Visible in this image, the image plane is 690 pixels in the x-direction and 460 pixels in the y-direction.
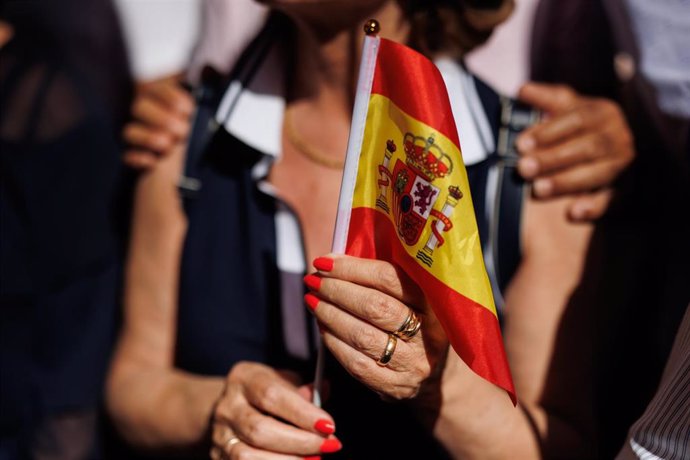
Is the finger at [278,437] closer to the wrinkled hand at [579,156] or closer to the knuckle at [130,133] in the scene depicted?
the wrinkled hand at [579,156]

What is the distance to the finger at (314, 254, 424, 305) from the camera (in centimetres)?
129

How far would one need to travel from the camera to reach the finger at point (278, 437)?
4.77 ft

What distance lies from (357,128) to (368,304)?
259 millimetres

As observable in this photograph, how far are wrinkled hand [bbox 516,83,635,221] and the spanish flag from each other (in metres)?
0.47

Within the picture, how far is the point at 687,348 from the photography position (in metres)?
1.22

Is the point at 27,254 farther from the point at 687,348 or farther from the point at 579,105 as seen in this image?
the point at 687,348

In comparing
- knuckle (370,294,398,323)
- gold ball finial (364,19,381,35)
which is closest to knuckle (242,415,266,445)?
knuckle (370,294,398,323)

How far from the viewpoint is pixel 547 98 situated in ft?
5.71

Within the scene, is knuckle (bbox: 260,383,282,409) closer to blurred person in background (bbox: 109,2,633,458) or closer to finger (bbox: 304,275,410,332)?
blurred person in background (bbox: 109,2,633,458)

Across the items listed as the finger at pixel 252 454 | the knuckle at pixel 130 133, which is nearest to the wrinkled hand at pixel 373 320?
the finger at pixel 252 454

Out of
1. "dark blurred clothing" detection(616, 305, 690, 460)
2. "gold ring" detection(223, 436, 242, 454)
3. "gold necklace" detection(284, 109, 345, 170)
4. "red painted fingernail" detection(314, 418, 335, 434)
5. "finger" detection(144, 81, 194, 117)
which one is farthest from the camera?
"finger" detection(144, 81, 194, 117)

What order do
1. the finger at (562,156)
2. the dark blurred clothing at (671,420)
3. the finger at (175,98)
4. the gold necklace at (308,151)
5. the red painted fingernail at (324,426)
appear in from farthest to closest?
the finger at (175,98) → the gold necklace at (308,151) → the finger at (562,156) → the red painted fingernail at (324,426) → the dark blurred clothing at (671,420)

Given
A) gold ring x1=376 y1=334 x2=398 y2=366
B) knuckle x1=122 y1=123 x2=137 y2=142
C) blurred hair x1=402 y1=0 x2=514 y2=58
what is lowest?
gold ring x1=376 y1=334 x2=398 y2=366

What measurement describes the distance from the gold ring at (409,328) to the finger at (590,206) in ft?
1.73
